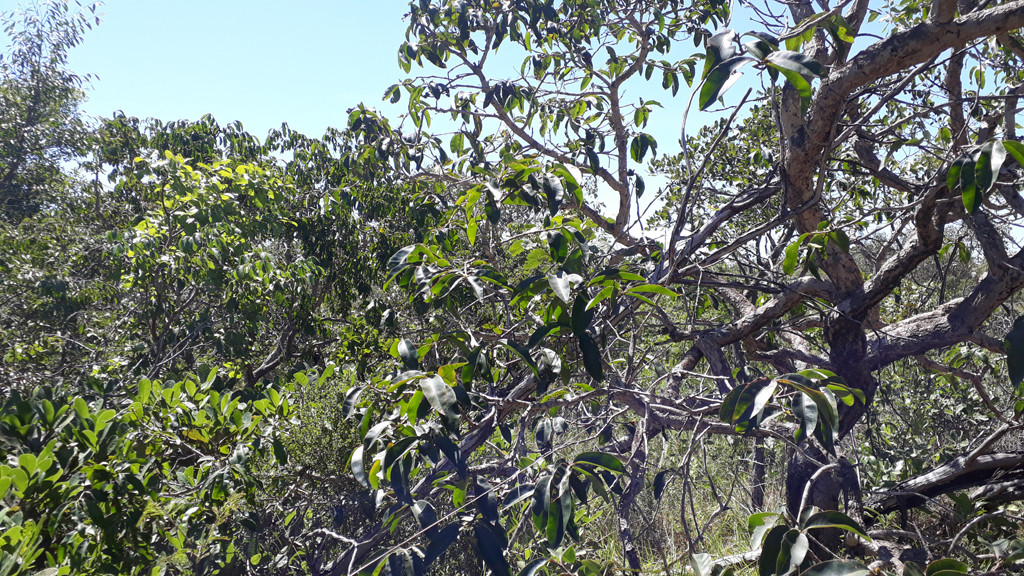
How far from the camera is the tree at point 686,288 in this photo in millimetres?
1140

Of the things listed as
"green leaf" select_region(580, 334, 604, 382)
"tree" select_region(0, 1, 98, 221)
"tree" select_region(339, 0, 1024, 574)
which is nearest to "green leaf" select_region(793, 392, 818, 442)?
"tree" select_region(339, 0, 1024, 574)

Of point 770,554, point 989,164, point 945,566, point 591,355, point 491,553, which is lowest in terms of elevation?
point 945,566

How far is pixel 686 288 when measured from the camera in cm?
240

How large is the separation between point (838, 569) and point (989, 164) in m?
0.81

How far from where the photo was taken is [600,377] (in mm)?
1255

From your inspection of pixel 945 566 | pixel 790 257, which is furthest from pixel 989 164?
pixel 945 566

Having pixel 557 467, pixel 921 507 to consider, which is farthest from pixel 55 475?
pixel 921 507

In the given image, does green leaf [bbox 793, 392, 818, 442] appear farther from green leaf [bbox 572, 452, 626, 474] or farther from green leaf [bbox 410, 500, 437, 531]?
green leaf [bbox 410, 500, 437, 531]

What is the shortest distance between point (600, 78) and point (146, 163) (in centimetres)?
278

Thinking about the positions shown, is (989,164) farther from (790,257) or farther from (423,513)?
(423,513)

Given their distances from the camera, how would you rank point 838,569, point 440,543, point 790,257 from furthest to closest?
point 790,257 < point 440,543 < point 838,569

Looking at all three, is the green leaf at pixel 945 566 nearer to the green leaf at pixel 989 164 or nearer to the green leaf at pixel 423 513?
Answer: the green leaf at pixel 989 164

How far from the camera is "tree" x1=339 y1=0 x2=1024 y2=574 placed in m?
1.14

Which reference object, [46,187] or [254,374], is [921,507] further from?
[46,187]
